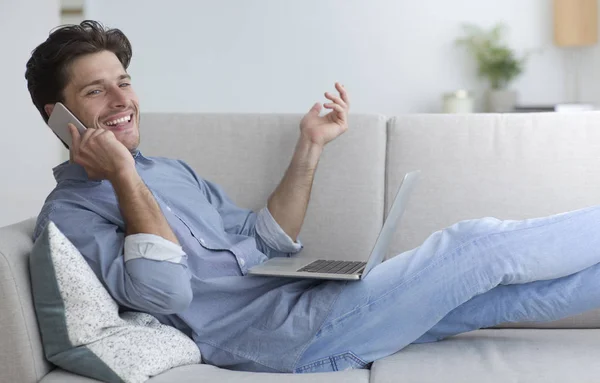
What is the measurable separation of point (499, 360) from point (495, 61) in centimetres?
332

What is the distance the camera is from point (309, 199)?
7.38ft

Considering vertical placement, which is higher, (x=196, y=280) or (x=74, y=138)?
(x=74, y=138)

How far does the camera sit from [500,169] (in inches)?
89.0

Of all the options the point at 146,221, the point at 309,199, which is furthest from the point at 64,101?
the point at 309,199

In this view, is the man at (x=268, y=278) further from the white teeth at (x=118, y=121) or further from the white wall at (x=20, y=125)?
the white wall at (x=20, y=125)

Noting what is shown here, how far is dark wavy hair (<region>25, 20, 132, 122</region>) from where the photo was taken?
2.01 meters

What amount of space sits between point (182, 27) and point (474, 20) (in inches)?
68.5

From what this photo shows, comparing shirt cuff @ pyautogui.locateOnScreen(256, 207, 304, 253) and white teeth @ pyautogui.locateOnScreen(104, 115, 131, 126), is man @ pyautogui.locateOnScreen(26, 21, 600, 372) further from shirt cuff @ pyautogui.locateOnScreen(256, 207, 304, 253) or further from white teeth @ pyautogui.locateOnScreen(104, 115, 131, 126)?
shirt cuff @ pyautogui.locateOnScreen(256, 207, 304, 253)

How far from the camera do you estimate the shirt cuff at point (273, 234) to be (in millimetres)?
2180

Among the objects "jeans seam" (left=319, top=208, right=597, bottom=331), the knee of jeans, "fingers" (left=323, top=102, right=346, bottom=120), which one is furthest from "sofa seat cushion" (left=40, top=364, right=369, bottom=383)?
"fingers" (left=323, top=102, right=346, bottom=120)

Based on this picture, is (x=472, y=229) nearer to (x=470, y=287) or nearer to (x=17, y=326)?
(x=470, y=287)

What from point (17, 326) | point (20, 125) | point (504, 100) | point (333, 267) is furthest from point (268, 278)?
point (504, 100)

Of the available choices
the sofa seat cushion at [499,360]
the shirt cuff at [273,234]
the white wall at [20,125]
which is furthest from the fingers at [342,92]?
the white wall at [20,125]

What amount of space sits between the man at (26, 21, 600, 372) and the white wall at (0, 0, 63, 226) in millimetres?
1797
